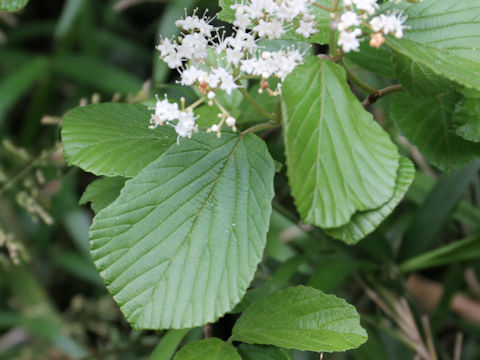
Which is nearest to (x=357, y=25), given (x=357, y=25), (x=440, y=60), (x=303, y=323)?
(x=357, y=25)

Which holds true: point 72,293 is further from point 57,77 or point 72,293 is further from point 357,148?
point 357,148

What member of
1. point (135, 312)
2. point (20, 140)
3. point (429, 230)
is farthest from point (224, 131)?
point (20, 140)

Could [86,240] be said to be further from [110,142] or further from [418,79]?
[418,79]

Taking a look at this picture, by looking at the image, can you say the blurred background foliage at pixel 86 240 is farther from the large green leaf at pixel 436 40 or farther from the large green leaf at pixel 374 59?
the large green leaf at pixel 436 40

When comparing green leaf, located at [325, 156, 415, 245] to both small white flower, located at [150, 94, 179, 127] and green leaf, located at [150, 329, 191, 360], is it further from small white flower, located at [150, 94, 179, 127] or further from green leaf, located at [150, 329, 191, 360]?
green leaf, located at [150, 329, 191, 360]

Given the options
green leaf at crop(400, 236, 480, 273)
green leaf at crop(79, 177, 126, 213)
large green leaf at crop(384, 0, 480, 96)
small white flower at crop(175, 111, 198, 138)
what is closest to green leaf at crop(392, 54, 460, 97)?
large green leaf at crop(384, 0, 480, 96)

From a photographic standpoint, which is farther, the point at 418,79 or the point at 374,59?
the point at 374,59
